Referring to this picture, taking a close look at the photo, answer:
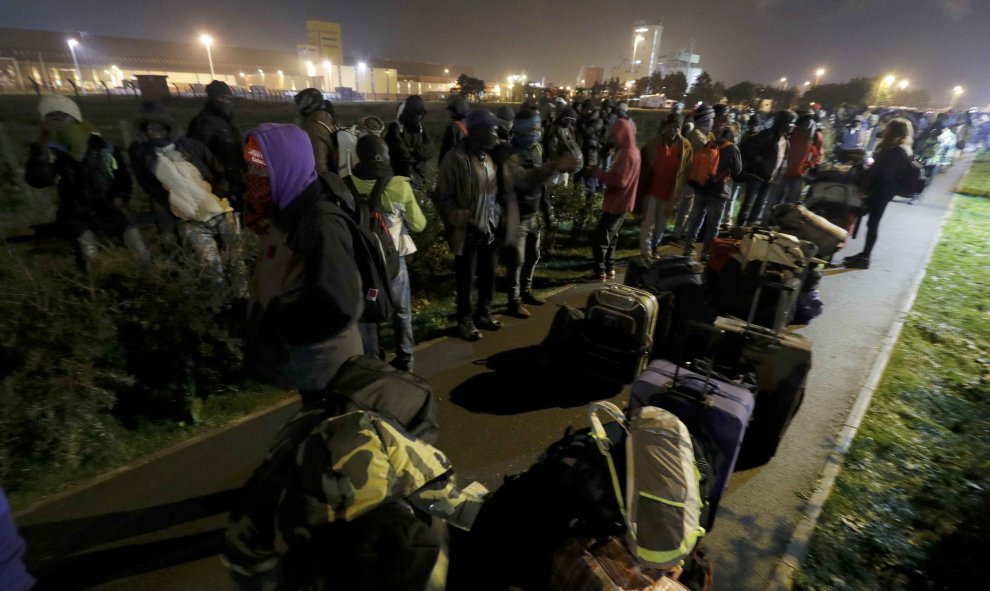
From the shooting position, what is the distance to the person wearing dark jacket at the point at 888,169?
23.4 ft

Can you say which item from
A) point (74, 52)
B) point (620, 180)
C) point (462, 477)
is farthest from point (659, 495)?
point (74, 52)

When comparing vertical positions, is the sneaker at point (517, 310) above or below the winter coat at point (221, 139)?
below

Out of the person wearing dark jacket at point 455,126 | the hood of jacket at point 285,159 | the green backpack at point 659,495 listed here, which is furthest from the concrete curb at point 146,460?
the person wearing dark jacket at point 455,126

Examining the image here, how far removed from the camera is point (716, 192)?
730 cm

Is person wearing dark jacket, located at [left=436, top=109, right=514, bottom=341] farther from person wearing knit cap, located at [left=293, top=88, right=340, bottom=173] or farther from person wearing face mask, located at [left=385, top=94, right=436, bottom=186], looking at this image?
person wearing face mask, located at [left=385, top=94, right=436, bottom=186]

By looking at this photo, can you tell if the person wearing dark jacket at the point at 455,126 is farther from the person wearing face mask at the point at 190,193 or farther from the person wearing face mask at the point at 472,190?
the person wearing face mask at the point at 190,193

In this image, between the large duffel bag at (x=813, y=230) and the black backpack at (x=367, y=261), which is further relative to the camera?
the large duffel bag at (x=813, y=230)

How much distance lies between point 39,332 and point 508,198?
13.1 ft

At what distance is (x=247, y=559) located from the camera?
61.2 inches

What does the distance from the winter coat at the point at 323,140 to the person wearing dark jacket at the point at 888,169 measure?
8.12 metres

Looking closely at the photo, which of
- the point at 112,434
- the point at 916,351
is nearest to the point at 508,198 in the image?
the point at 112,434

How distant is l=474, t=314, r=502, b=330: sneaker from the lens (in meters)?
5.35

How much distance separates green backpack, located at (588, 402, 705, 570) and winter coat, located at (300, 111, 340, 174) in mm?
4415

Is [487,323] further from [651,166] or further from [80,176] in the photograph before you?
[80,176]
